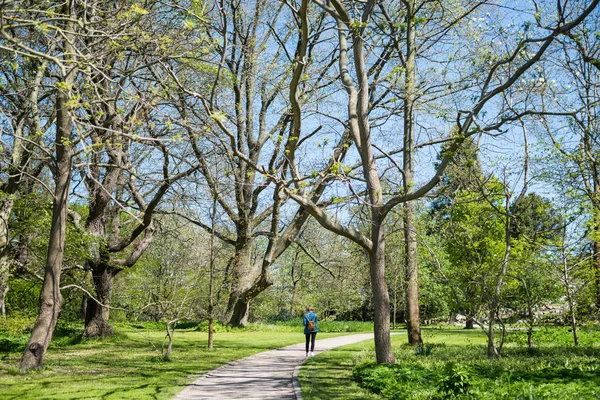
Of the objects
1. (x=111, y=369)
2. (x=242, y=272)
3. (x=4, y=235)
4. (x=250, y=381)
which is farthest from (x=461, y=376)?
(x=242, y=272)

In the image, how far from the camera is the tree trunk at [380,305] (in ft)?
37.8

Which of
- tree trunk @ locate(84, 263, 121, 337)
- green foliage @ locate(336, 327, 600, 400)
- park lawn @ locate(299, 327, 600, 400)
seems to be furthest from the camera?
tree trunk @ locate(84, 263, 121, 337)

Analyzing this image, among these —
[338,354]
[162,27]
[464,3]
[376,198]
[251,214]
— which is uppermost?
[464,3]

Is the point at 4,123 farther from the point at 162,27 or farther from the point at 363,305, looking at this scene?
the point at 363,305

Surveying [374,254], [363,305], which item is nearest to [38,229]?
[374,254]

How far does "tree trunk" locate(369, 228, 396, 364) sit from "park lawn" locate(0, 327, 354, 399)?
422cm

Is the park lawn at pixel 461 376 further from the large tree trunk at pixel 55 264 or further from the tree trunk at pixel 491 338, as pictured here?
the large tree trunk at pixel 55 264

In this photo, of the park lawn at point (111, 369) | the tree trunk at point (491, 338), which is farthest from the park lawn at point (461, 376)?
the park lawn at point (111, 369)

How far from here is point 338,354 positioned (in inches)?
688

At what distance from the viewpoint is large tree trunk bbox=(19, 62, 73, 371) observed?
12.1m

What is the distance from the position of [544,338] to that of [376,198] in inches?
435

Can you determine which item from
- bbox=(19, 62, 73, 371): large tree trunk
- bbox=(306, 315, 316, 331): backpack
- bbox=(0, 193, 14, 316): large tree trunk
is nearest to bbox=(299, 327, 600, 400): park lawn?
bbox=(306, 315, 316, 331): backpack

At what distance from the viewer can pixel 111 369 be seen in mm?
12750

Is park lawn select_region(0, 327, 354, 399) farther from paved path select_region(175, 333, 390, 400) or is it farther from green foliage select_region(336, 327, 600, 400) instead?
green foliage select_region(336, 327, 600, 400)
